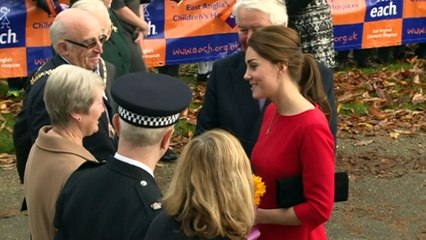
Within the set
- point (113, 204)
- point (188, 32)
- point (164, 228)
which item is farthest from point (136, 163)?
point (188, 32)

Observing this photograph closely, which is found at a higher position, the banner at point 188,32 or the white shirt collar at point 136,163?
the white shirt collar at point 136,163

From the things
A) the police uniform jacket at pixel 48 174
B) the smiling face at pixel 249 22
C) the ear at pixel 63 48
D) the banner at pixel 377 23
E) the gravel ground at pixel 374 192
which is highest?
the smiling face at pixel 249 22

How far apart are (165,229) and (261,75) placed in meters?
1.10

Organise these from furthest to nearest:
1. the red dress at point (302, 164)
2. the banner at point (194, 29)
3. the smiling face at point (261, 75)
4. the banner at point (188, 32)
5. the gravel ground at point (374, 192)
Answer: the banner at point (188, 32) → the banner at point (194, 29) → the gravel ground at point (374, 192) → the smiling face at point (261, 75) → the red dress at point (302, 164)

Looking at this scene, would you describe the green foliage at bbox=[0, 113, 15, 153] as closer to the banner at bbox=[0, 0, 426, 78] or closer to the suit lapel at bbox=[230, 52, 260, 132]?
the banner at bbox=[0, 0, 426, 78]

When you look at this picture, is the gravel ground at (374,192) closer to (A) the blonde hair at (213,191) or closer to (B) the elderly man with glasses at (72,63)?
(B) the elderly man with glasses at (72,63)

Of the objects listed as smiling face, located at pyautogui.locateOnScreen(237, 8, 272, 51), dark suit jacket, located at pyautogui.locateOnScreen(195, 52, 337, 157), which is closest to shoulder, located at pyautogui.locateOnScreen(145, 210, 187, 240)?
dark suit jacket, located at pyautogui.locateOnScreen(195, 52, 337, 157)

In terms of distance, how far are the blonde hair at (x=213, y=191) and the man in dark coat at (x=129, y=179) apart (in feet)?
0.82

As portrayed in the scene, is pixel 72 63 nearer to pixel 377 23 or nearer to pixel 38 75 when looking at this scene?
pixel 38 75

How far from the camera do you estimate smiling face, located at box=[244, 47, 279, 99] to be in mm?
3830

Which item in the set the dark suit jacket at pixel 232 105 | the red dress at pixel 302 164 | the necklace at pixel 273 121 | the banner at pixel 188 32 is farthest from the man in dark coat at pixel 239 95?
the banner at pixel 188 32

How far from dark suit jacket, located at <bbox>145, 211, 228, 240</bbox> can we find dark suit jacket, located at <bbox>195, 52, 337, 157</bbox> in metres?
1.46

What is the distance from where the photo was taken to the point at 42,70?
466cm

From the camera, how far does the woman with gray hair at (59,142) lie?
384cm
